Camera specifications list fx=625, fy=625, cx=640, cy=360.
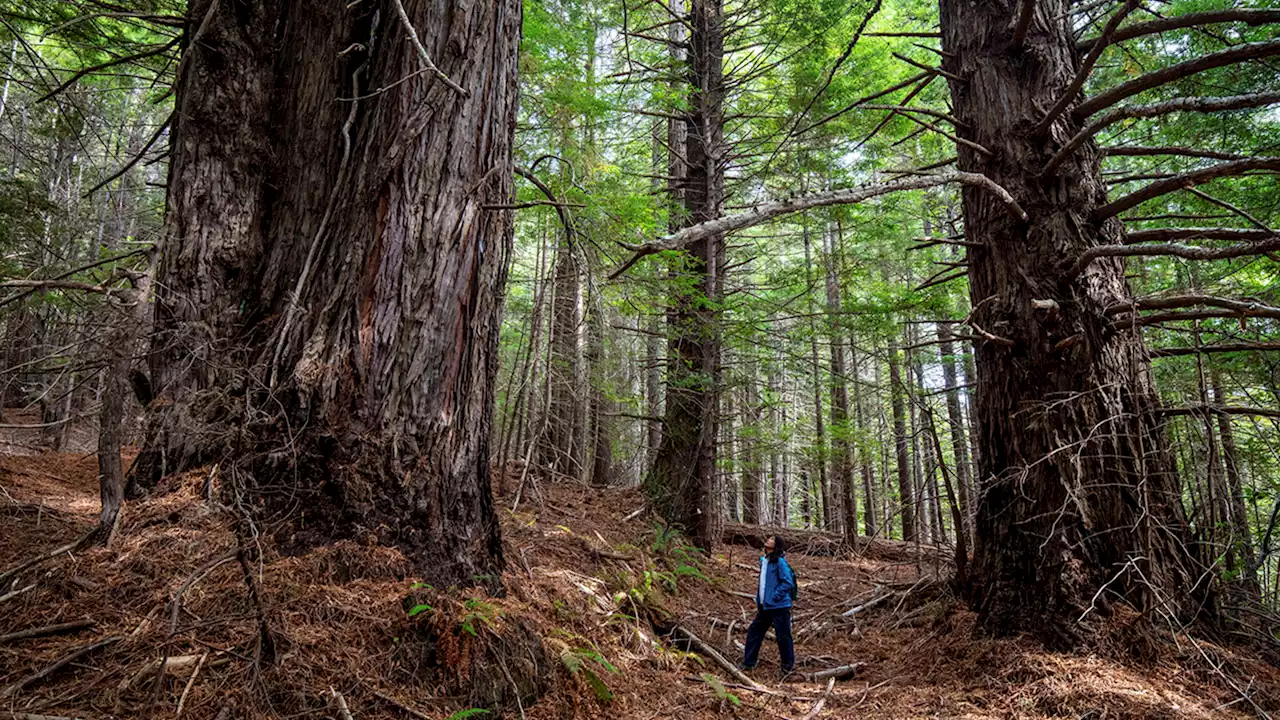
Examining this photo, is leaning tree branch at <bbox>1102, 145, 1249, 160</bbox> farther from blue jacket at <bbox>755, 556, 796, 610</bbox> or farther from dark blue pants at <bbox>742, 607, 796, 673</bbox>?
dark blue pants at <bbox>742, 607, 796, 673</bbox>

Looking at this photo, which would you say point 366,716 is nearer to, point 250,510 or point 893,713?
point 250,510

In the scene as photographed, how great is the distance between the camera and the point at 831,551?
11.8 m

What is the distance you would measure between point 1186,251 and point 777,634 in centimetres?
412

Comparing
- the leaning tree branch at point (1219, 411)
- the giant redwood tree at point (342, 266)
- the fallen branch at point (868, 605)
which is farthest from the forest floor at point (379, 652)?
the leaning tree branch at point (1219, 411)

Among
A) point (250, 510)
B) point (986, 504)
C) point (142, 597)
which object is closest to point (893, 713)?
point (986, 504)

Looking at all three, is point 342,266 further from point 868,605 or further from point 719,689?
point 868,605

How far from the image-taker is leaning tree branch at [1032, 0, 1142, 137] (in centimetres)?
321

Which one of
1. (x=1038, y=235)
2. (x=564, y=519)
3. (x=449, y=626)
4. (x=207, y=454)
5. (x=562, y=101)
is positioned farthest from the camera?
(x=562, y=101)

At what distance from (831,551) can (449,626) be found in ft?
32.7

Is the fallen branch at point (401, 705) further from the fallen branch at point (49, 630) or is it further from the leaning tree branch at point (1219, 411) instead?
the leaning tree branch at point (1219, 411)

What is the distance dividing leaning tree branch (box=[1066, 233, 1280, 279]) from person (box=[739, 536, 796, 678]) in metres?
3.45

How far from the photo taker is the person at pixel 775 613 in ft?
17.9

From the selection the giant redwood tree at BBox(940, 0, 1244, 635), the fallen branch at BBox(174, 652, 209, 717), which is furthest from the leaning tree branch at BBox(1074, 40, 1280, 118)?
the fallen branch at BBox(174, 652, 209, 717)

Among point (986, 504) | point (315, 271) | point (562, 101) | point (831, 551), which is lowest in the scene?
point (831, 551)
